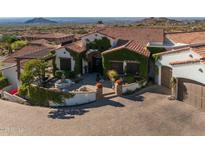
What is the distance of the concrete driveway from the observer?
20391mm

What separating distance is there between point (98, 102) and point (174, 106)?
22.5 ft

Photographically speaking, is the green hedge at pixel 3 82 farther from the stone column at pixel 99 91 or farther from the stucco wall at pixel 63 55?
the stone column at pixel 99 91

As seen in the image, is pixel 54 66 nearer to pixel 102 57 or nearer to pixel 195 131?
pixel 102 57

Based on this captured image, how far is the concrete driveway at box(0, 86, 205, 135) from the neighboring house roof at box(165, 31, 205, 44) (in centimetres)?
1109

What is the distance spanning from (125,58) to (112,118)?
11018 mm

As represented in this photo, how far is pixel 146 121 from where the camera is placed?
2183 centimetres

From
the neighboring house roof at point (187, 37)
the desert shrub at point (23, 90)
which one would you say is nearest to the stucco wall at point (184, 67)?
the neighboring house roof at point (187, 37)

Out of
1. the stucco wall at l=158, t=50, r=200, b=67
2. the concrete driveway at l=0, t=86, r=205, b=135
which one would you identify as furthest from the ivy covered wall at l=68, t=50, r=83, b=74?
the stucco wall at l=158, t=50, r=200, b=67

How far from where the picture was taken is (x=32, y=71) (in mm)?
29922

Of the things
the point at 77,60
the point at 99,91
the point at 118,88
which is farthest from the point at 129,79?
the point at 77,60

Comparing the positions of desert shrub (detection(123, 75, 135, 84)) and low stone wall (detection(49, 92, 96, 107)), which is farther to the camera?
desert shrub (detection(123, 75, 135, 84))

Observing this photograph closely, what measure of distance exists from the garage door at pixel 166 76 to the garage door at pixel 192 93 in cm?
326

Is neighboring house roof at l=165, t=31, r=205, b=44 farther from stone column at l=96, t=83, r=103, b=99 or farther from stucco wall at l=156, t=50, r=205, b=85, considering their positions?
stone column at l=96, t=83, r=103, b=99

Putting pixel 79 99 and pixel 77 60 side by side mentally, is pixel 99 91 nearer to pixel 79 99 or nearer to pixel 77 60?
pixel 79 99
